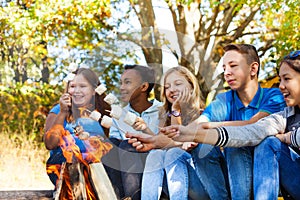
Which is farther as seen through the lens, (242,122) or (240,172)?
(242,122)

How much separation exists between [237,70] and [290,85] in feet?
1.03

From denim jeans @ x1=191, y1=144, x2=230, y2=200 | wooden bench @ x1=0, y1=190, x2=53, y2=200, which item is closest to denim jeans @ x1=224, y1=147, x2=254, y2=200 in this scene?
denim jeans @ x1=191, y1=144, x2=230, y2=200

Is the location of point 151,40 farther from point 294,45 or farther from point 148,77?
point 148,77

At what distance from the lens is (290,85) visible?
7.62 ft

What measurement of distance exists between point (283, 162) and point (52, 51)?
5.59 meters

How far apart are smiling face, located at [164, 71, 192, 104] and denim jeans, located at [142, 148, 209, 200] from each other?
0.36 metres

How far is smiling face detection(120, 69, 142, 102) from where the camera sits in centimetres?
297

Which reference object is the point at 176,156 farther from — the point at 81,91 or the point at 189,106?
the point at 81,91

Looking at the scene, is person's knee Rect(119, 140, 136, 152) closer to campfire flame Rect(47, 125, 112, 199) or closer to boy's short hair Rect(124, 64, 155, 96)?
campfire flame Rect(47, 125, 112, 199)

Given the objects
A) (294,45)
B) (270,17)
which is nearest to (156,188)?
(294,45)

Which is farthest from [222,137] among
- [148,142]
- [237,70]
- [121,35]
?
[121,35]

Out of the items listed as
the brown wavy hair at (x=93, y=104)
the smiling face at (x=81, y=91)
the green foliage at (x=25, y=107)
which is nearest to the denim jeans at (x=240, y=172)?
the brown wavy hair at (x=93, y=104)

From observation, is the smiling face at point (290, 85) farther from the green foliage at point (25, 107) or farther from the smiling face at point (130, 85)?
the green foliage at point (25, 107)

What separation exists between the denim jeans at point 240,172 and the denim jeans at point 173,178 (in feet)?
0.66
